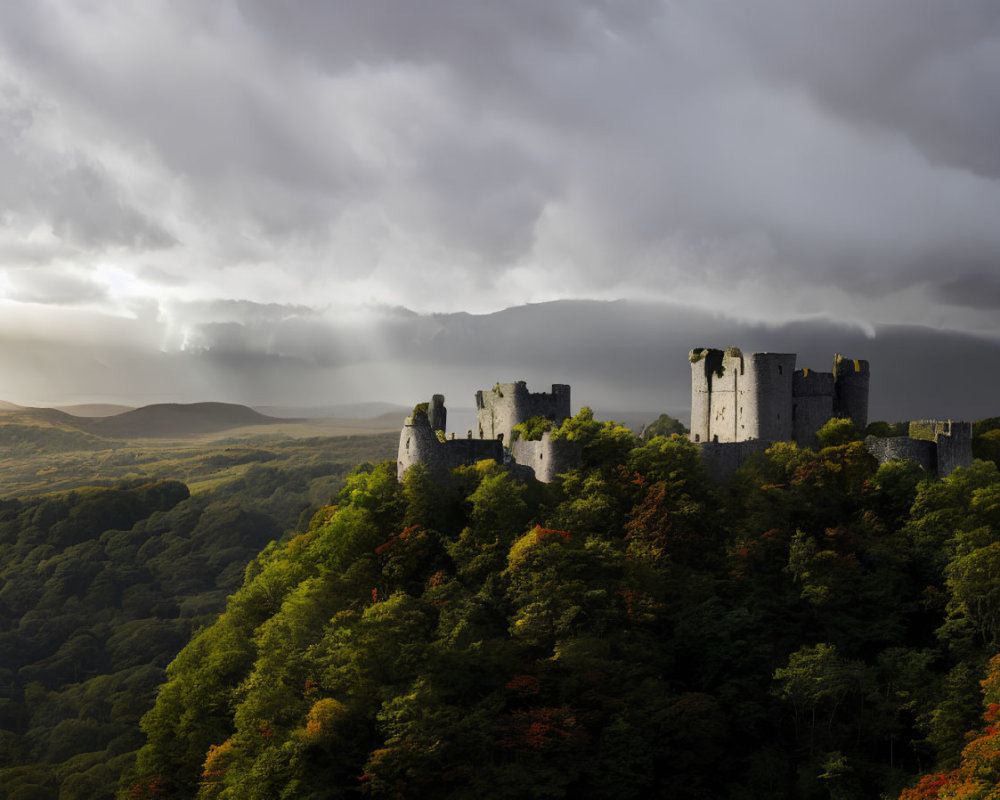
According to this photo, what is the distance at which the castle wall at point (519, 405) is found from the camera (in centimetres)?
5881

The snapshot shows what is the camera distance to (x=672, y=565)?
49.0m

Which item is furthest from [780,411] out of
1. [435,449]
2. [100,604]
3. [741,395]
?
[100,604]

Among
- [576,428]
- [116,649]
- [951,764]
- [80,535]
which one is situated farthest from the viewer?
[80,535]

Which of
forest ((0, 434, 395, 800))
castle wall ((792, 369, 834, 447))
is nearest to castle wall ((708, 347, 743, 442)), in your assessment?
castle wall ((792, 369, 834, 447))

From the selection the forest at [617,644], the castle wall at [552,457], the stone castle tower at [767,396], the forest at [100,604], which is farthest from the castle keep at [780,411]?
the forest at [100,604]

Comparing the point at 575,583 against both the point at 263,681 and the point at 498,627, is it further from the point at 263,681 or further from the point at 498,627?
the point at 263,681

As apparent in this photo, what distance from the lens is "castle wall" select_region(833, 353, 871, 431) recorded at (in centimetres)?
6103

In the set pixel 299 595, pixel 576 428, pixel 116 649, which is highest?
pixel 576 428

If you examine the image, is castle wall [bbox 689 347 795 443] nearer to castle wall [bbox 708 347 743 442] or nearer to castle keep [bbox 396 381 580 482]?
castle wall [bbox 708 347 743 442]

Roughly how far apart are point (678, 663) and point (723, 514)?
9881 mm

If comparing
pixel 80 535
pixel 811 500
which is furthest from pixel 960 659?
pixel 80 535

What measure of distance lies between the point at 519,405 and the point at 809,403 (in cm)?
1934

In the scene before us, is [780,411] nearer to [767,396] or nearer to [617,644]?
[767,396]

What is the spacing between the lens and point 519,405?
58781 mm
